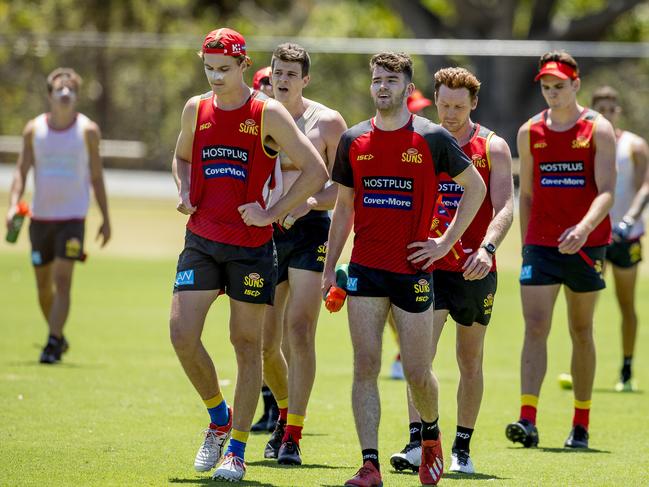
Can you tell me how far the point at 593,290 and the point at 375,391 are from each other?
102 inches

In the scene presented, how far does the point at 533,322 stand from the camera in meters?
8.66

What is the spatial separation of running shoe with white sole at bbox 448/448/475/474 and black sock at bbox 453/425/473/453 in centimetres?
3

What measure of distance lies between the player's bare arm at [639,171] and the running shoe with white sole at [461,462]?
4540 millimetres

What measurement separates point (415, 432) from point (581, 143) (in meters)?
2.34

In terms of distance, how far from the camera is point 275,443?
26.2 ft

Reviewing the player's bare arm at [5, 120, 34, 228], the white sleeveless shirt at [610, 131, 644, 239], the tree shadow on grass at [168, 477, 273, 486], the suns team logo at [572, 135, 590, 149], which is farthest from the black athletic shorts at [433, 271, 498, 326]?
the player's bare arm at [5, 120, 34, 228]

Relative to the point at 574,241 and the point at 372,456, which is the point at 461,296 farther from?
the point at 372,456

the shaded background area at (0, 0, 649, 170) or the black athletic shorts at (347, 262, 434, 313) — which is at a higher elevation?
the shaded background area at (0, 0, 649, 170)

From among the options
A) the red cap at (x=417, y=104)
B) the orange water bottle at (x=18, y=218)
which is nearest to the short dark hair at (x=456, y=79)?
the red cap at (x=417, y=104)

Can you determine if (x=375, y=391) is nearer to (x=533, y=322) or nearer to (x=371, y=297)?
(x=371, y=297)

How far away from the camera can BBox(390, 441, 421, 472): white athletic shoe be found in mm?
7473

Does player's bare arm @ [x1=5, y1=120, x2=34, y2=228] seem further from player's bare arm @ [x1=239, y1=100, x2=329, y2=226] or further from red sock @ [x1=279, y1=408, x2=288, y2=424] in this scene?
player's bare arm @ [x1=239, y1=100, x2=329, y2=226]

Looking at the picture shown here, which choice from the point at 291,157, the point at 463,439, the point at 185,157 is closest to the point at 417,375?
the point at 463,439

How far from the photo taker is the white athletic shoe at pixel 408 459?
7.47 meters
